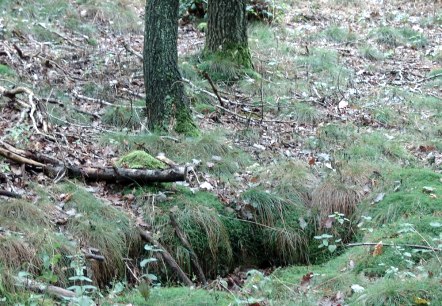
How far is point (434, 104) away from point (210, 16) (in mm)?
3558

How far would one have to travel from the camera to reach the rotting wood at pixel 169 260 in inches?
228

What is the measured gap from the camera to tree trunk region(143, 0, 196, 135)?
7.62 meters

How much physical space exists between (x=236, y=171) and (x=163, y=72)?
56.2 inches

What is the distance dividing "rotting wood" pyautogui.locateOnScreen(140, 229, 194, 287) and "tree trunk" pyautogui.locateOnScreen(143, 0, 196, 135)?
2.01 m

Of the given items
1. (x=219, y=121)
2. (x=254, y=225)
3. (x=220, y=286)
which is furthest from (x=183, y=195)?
(x=219, y=121)

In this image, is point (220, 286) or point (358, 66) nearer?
point (220, 286)

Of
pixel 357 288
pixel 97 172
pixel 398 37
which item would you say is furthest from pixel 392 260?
pixel 398 37

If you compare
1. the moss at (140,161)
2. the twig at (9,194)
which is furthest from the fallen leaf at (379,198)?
the twig at (9,194)

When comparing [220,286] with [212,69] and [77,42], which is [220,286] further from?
[77,42]

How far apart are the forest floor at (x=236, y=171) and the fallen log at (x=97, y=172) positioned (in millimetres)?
99

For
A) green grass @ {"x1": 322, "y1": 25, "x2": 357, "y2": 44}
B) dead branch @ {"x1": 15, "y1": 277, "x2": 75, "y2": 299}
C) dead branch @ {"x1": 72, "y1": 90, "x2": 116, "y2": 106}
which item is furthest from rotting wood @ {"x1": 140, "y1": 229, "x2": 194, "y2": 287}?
green grass @ {"x1": 322, "y1": 25, "x2": 357, "y2": 44}

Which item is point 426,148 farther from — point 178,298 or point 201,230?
point 178,298

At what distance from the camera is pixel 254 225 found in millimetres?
6707

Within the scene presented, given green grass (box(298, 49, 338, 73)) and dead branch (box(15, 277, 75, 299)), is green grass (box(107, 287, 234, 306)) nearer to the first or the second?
dead branch (box(15, 277, 75, 299))
